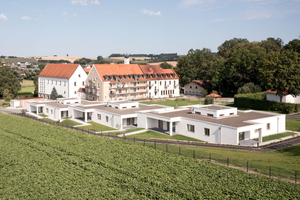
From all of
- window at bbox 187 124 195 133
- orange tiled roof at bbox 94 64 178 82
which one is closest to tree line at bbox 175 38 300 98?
orange tiled roof at bbox 94 64 178 82

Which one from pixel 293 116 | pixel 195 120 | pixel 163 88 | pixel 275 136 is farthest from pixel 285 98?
pixel 163 88

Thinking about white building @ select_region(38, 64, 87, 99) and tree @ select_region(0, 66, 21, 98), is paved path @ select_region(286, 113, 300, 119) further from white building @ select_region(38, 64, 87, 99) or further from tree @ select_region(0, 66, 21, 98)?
tree @ select_region(0, 66, 21, 98)

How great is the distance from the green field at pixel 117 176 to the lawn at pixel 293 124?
15.8 m

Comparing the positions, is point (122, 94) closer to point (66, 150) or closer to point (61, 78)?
point (61, 78)

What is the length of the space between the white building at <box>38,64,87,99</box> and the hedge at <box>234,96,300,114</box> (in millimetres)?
39448

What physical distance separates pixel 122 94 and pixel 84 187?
52.9m

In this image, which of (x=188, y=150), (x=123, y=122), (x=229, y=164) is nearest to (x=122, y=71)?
(x=123, y=122)

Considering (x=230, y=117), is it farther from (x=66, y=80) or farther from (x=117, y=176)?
(x=66, y=80)

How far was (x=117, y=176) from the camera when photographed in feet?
79.2

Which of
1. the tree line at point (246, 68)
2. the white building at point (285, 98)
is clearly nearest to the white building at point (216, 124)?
the tree line at point (246, 68)

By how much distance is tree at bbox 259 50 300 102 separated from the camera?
5244 cm

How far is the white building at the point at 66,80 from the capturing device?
76.7 meters

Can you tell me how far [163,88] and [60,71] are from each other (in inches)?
1110

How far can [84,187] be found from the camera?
22.6 m
